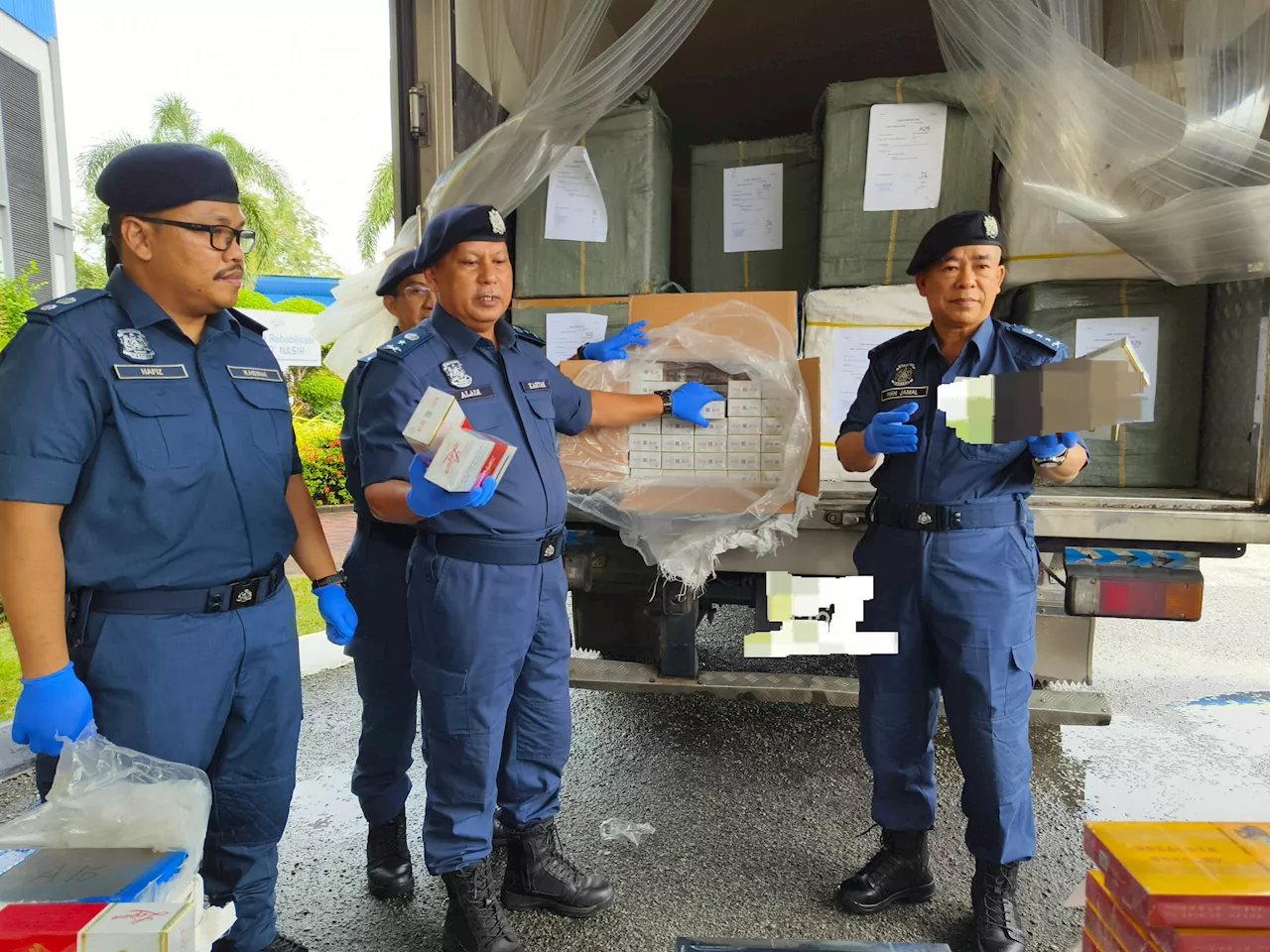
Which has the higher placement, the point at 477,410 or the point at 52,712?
the point at 477,410

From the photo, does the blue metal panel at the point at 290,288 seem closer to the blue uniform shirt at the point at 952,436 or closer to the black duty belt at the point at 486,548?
the black duty belt at the point at 486,548

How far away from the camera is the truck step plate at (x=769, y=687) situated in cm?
217

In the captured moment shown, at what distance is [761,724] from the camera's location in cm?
313

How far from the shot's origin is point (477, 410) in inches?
68.9

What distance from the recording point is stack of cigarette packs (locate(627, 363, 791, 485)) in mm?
2143

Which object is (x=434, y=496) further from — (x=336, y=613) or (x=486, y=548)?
(x=336, y=613)

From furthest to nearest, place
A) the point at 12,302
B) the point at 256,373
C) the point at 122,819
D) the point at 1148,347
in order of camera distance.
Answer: the point at 12,302, the point at 1148,347, the point at 256,373, the point at 122,819

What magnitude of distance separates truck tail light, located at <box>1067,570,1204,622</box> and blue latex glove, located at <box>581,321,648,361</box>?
1323 millimetres

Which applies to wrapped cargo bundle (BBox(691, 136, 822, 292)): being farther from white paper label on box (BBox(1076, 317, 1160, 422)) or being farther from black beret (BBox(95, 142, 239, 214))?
black beret (BBox(95, 142, 239, 214))

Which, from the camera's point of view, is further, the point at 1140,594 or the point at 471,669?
the point at 1140,594

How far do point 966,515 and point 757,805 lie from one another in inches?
49.4

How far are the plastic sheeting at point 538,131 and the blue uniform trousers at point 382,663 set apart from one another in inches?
26.6

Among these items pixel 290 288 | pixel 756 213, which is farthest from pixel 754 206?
pixel 290 288

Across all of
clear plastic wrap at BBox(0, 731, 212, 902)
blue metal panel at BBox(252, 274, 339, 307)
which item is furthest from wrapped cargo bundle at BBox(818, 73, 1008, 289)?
blue metal panel at BBox(252, 274, 339, 307)
